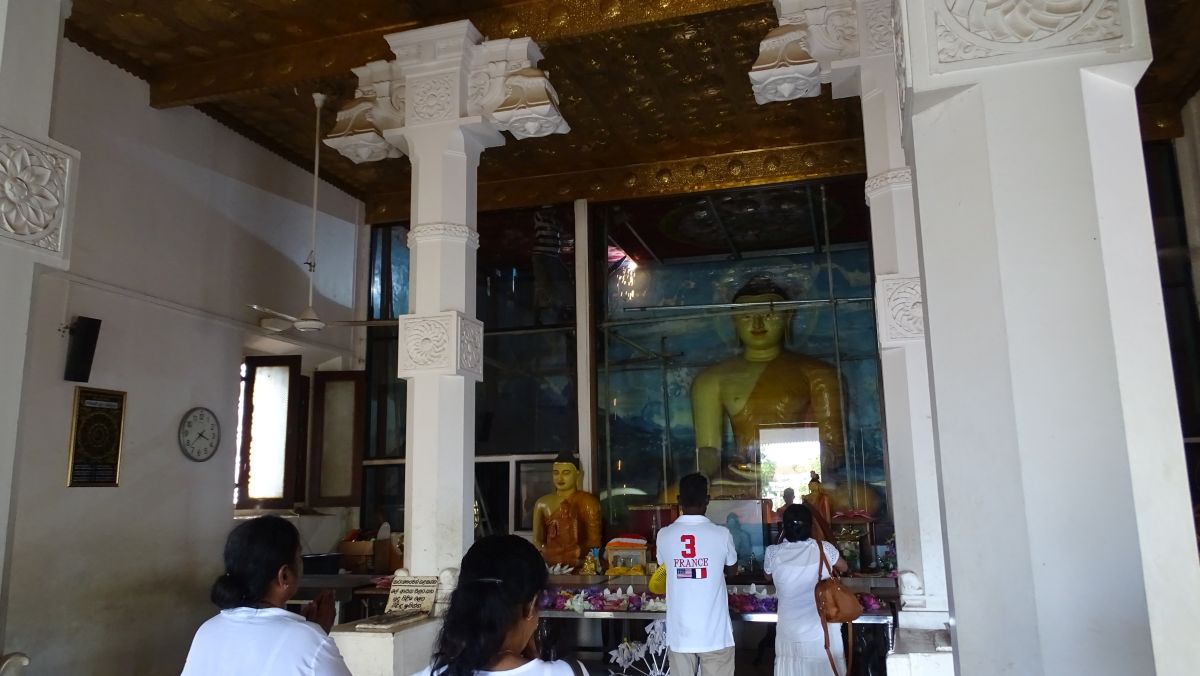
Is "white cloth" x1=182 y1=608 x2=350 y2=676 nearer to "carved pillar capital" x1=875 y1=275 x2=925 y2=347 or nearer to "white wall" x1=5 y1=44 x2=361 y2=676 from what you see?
"carved pillar capital" x1=875 y1=275 x2=925 y2=347

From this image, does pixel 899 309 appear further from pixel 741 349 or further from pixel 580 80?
pixel 741 349

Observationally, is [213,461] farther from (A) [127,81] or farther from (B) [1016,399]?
(B) [1016,399]

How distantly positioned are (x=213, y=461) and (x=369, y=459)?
241 cm

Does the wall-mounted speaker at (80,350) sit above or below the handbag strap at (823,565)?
above

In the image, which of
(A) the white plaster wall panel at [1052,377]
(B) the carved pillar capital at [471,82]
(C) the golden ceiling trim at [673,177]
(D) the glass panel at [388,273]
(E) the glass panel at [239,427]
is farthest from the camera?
(D) the glass panel at [388,273]

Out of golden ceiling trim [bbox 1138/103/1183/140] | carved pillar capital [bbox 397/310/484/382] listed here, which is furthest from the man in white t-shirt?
golden ceiling trim [bbox 1138/103/1183/140]

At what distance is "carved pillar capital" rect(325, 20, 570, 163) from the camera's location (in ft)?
18.7

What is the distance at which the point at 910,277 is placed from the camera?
191 inches

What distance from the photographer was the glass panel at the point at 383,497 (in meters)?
10.1

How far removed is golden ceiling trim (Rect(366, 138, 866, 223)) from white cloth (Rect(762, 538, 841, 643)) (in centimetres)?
530

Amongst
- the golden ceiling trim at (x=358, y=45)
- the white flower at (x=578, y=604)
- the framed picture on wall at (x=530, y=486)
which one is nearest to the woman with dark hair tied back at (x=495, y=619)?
the white flower at (x=578, y=604)

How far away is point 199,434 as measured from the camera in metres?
7.80

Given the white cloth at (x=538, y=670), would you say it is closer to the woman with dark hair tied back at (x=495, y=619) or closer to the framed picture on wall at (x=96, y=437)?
the woman with dark hair tied back at (x=495, y=619)

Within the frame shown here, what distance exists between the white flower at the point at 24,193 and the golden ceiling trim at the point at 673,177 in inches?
280
